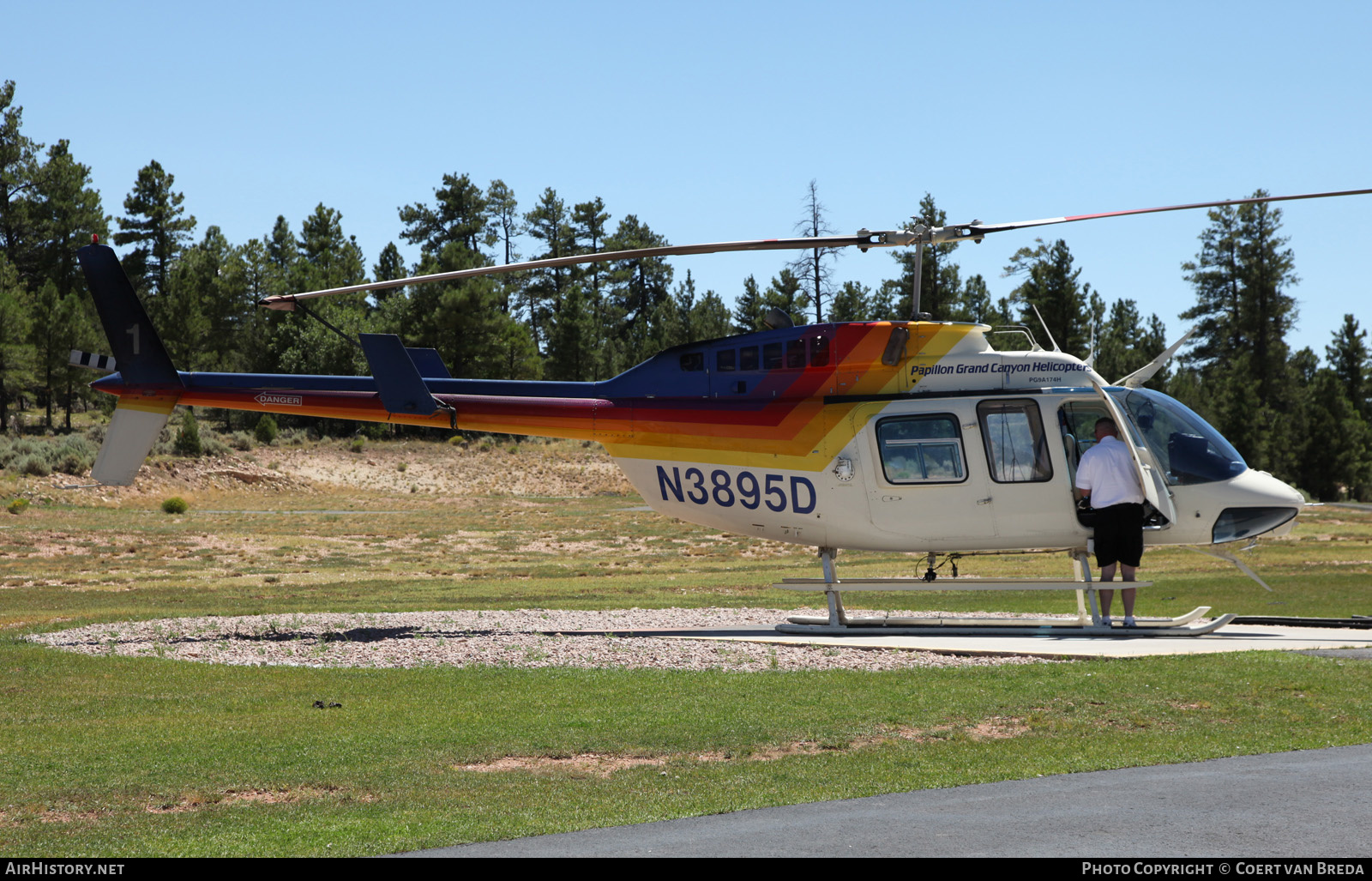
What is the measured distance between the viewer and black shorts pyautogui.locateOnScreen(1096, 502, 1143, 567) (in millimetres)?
13484

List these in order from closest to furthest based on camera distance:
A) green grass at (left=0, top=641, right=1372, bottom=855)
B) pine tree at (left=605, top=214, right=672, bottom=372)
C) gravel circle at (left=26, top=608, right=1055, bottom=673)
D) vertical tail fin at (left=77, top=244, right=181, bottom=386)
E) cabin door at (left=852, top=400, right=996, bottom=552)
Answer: green grass at (left=0, top=641, right=1372, bottom=855)
gravel circle at (left=26, top=608, right=1055, bottom=673)
cabin door at (left=852, top=400, right=996, bottom=552)
vertical tail fin at (left=77, top=244, right=181, bottom=386)
pine tree at (left=605, top=214, right=672, bottom=372)

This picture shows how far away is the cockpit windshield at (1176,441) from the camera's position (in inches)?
547

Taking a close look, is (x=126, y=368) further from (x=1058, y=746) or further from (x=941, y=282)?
(x=941, y=282)

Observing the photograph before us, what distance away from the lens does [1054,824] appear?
5.83 meters

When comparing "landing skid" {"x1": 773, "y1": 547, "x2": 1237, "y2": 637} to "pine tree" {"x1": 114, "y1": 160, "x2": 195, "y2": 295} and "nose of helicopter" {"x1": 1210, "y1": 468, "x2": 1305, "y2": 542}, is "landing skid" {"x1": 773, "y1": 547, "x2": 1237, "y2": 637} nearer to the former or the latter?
"nose of helicopter" {"x1": 1210, "y1": 468, "x2": 1305, "y2": 542}

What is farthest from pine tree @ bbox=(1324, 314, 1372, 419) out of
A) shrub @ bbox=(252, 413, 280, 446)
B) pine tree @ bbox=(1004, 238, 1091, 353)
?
shrub @ bbox=(252, 413, 280, 446)

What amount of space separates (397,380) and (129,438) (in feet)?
12.6

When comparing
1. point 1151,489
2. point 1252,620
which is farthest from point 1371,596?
point 1151,489

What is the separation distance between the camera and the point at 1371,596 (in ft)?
60.5

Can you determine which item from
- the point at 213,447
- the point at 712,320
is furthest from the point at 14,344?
the point at 712,320

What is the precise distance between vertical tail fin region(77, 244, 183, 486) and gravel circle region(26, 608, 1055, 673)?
2.25 meters

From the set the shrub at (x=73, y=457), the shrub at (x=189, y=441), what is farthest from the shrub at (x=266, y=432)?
the shrub at (x=73, y=457)

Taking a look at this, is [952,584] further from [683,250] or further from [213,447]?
[213,447]

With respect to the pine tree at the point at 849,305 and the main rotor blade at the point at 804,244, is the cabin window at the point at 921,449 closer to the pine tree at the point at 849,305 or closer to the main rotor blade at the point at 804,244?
the main rotor blade at the point at 804,244
